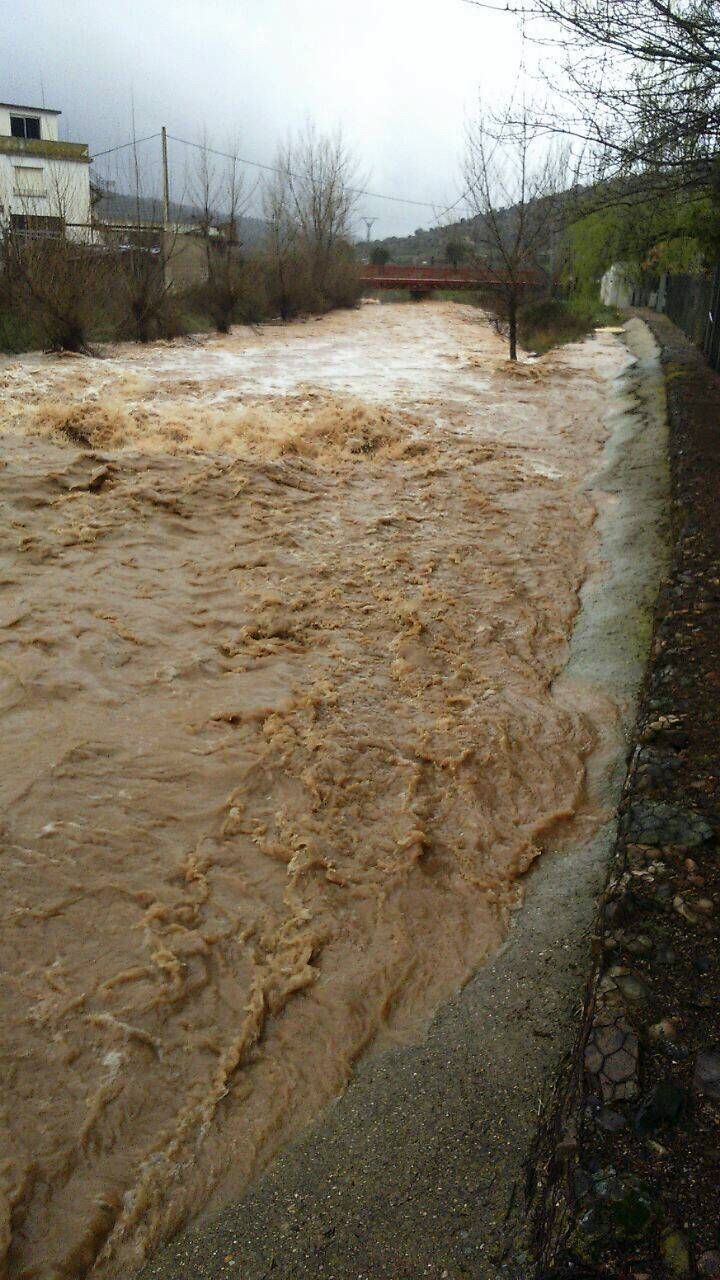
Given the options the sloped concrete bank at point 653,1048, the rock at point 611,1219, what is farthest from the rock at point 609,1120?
the rock at point 611,1219

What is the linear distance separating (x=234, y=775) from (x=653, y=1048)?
2443 mm

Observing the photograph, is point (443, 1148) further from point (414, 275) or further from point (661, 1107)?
point (414, 275)

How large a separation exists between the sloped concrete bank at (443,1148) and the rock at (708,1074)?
0.50 m

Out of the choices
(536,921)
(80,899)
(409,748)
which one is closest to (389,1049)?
(536,921)

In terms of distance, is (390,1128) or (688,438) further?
(688,438)

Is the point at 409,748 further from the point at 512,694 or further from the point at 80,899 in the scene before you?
the point at 80,899

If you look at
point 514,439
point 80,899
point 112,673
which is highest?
point 514,439

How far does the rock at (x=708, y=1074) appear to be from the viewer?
2.33 m

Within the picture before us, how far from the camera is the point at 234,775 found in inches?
176

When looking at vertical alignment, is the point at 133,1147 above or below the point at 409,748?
below

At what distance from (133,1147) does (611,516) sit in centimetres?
669

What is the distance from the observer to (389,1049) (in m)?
3.08

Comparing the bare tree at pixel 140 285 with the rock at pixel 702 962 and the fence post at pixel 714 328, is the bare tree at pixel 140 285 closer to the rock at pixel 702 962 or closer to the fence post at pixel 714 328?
the fence post at pixel 714 328

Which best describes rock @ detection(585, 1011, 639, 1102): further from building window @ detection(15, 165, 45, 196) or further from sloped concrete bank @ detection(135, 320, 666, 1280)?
building window @ detection(15, 165, 45, 196)
